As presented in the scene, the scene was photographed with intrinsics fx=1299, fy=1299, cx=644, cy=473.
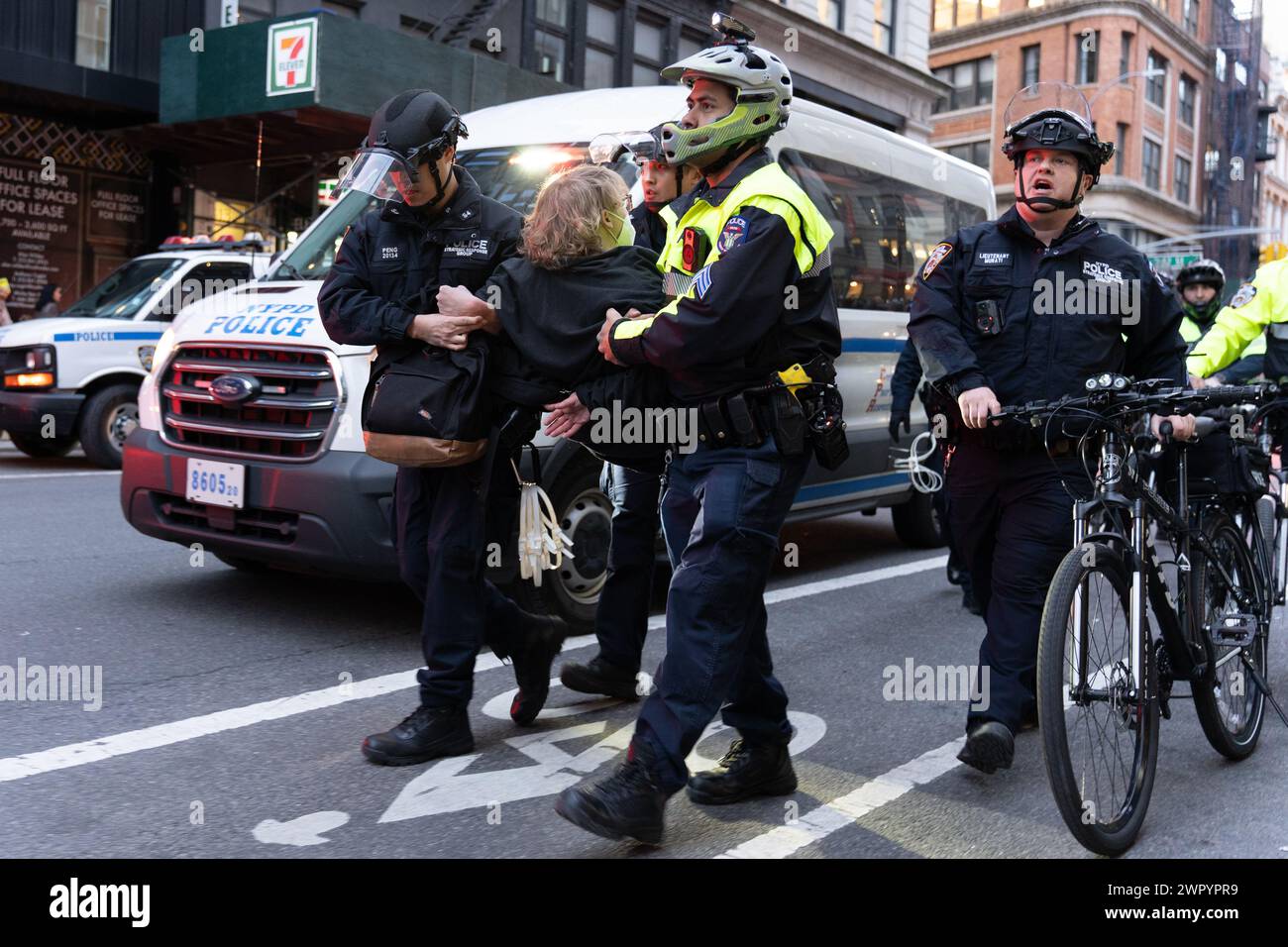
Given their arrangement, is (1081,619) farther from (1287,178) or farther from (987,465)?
(1287,178)

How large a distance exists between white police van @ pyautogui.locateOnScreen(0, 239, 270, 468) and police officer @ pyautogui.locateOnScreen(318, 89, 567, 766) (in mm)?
7397

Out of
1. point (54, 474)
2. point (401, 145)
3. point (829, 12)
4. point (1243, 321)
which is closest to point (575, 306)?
point (401, 145)

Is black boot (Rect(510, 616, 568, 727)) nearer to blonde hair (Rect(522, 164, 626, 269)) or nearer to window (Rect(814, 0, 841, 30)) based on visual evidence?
blonde hair (Rect(522, 164, 626, 269))

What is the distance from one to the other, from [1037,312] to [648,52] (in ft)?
73.2

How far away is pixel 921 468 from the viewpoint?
26.5 ft

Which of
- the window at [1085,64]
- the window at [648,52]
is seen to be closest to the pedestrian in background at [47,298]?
the window at [648,52]

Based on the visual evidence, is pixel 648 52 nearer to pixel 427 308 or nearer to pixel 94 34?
pixel 94 34

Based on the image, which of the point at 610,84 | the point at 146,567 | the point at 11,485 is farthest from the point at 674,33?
the point at 146,567

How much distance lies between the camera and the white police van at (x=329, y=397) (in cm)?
512

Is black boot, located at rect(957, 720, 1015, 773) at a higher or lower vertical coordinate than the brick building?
lower

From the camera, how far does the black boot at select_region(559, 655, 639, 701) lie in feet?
15.5

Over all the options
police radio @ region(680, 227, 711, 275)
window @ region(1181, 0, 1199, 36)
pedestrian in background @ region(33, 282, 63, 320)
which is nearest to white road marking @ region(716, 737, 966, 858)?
police radio @ region(680, 227, 711, 275)

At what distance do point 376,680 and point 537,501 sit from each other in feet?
3.83
